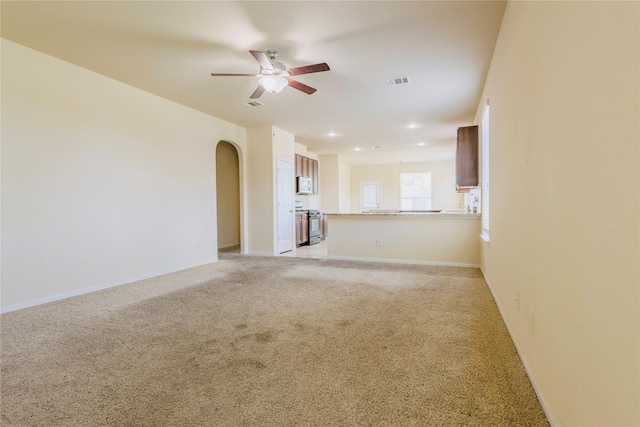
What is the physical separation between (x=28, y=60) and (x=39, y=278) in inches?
90.7

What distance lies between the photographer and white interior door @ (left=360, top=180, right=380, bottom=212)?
38.6ft

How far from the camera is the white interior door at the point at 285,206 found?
667 cm

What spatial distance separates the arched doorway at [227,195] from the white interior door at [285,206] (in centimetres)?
133

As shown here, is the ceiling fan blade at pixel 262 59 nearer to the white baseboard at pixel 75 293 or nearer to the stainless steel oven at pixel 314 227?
the white baseboard at pixel 75 293

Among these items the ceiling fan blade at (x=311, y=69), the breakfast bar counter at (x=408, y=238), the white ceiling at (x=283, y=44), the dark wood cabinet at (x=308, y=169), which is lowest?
the breakfast bar counter at (x=408, y=238)

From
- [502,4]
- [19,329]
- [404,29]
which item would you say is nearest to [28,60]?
[19,329]

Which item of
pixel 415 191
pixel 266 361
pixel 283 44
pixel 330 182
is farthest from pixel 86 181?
pixel 415 191

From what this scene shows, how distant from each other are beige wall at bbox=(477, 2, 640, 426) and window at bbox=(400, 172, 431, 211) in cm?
943

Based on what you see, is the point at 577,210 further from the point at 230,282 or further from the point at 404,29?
the point at 230,282

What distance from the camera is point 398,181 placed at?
11516mm

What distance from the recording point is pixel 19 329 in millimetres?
2645

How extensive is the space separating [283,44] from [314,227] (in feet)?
18.6

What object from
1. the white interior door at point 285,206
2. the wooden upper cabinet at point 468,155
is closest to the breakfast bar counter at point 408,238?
the wooden upper cabinet at point 468,155

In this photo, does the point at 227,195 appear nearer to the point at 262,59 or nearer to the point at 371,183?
the point at 262,59
